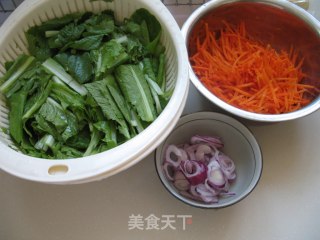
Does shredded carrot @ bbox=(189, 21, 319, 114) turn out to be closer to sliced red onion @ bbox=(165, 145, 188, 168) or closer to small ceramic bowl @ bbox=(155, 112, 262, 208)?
small ceramic bowl @ bbox=(155, 112, 262, 208)

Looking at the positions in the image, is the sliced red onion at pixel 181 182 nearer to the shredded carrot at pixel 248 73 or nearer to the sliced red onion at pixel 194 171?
the sliced red onion at pixel 194 171

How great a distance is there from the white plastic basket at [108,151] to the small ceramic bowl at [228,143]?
0.13 m

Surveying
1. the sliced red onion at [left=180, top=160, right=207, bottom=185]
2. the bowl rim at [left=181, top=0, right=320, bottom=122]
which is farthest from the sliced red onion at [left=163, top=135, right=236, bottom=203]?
the bowl rim at [left=181, top=0, right=320, bottom=122]

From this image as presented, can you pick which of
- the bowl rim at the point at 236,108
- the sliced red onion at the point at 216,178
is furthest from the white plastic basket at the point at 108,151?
the sliced red onion at the point at 216,178

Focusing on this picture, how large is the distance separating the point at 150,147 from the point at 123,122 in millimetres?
124

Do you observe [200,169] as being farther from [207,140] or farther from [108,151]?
[108,151]

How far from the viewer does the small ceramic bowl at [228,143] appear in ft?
2.57

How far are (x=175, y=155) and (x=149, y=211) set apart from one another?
6.0 inches

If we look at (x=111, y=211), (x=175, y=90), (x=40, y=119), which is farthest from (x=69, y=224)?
(x=175, y=90)

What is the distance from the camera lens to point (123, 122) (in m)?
0.75

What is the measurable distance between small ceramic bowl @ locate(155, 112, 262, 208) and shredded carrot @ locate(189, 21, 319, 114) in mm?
57

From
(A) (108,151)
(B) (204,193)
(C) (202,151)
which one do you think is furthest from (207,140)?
(A) (108,151)

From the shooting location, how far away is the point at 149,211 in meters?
0.84

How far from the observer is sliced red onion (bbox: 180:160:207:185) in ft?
2.53
